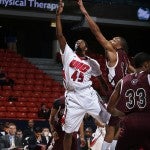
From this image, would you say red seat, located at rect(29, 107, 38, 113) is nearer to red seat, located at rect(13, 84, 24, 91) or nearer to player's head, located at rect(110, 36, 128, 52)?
red seat, located at rect(13, 84, 24, 91)

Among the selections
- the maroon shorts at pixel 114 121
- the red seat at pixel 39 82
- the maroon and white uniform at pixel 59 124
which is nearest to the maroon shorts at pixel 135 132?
the maroon shorts at pixel 114 121

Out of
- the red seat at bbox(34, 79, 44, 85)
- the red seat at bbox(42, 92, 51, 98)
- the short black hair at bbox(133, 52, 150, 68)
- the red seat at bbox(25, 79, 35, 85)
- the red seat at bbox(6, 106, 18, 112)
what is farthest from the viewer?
the red seat at bbox(34, 79, 44, 85)

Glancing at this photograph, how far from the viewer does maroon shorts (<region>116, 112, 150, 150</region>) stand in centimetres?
551

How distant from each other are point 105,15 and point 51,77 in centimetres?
348

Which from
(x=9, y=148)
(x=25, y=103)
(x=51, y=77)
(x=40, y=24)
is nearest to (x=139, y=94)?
(x=9, y=148)

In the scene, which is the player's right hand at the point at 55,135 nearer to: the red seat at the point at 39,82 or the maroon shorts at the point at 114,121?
the maroon shorts at the point at 114,121

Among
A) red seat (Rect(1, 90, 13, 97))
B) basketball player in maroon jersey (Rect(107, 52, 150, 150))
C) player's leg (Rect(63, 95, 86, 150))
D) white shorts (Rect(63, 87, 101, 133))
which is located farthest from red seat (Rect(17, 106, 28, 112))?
basketball player in maroon jersey (Rect(107, 52, 150, 150))

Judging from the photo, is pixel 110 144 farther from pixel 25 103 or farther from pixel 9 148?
pixel 25 103

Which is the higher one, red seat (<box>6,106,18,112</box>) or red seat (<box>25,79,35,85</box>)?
red seat (<box>25,79,35,85</box>)

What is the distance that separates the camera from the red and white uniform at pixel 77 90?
7.66m

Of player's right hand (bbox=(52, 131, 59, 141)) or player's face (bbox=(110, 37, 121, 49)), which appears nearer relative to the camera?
player's face (bbox=(110, 37, 121, 49))

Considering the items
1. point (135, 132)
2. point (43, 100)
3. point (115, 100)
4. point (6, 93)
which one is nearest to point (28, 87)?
point (43, 100)

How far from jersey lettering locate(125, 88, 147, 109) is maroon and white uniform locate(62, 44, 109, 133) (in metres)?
2.09

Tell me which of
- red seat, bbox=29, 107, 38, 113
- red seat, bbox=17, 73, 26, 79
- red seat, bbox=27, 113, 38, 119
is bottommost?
red seat, bbox=27, 113, 38, 119
